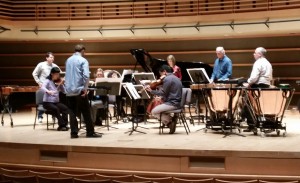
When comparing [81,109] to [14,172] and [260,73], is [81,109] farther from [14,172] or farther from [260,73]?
[260,73]

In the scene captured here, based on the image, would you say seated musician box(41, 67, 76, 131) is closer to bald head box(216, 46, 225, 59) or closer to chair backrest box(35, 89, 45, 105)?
chair backrest box(35, 89, 45, 105)

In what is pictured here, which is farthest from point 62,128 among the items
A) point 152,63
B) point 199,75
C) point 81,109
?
point 152,63

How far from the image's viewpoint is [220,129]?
7.35 meters

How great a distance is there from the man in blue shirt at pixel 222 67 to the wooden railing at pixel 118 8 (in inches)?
153

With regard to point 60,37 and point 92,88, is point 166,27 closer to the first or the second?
point 60,37

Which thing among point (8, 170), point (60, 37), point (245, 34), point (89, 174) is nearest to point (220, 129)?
point (89, 174)

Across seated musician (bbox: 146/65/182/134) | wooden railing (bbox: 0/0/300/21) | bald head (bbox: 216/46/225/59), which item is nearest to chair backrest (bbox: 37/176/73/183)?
seated musician (bbox: 146/65/182/134)

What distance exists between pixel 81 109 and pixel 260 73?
278 centimetres

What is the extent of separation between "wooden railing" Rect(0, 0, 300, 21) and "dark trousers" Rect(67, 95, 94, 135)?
247 inches

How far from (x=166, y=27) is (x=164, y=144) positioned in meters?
7.00

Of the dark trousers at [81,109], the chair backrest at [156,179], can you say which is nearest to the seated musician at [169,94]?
the dark trousers at [81,109]

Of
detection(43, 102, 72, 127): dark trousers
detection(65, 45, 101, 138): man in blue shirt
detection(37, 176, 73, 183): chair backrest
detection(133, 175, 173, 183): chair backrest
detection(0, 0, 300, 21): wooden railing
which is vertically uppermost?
detection(0, 0, 300, 21): wooden railing

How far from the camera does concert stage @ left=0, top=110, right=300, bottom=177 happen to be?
5.27 metres

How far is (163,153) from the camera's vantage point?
554 centimetres
